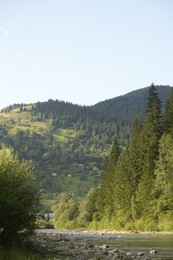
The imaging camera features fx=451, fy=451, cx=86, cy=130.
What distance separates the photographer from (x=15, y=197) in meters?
28.1

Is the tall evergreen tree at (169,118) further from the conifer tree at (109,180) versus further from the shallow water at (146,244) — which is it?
the shallow water at (146,244)

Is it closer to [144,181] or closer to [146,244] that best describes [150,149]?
[144,181]

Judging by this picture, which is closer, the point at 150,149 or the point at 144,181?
the point at 150,149

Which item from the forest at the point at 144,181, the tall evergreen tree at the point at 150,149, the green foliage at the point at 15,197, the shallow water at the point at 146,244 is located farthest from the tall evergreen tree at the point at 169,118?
the green foliage at the point at 15,197

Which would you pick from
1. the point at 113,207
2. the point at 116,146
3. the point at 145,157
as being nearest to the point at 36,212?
the point at 145,157

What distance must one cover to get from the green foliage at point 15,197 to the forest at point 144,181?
41058 millimetres

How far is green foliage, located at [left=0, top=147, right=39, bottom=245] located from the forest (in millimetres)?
41058

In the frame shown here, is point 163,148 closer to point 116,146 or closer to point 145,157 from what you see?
point 145,157

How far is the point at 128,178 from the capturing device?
9319cm

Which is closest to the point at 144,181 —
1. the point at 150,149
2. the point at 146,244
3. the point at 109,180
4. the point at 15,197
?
the point at 150,149

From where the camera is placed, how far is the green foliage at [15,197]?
2686 cm

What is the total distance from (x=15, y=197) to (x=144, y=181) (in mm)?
56841

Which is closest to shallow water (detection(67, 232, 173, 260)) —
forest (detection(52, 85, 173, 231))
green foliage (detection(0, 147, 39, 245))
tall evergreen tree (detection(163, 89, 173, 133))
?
green foliage (detection(0, 147, 39, 245))

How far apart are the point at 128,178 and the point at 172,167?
24.7 meters
